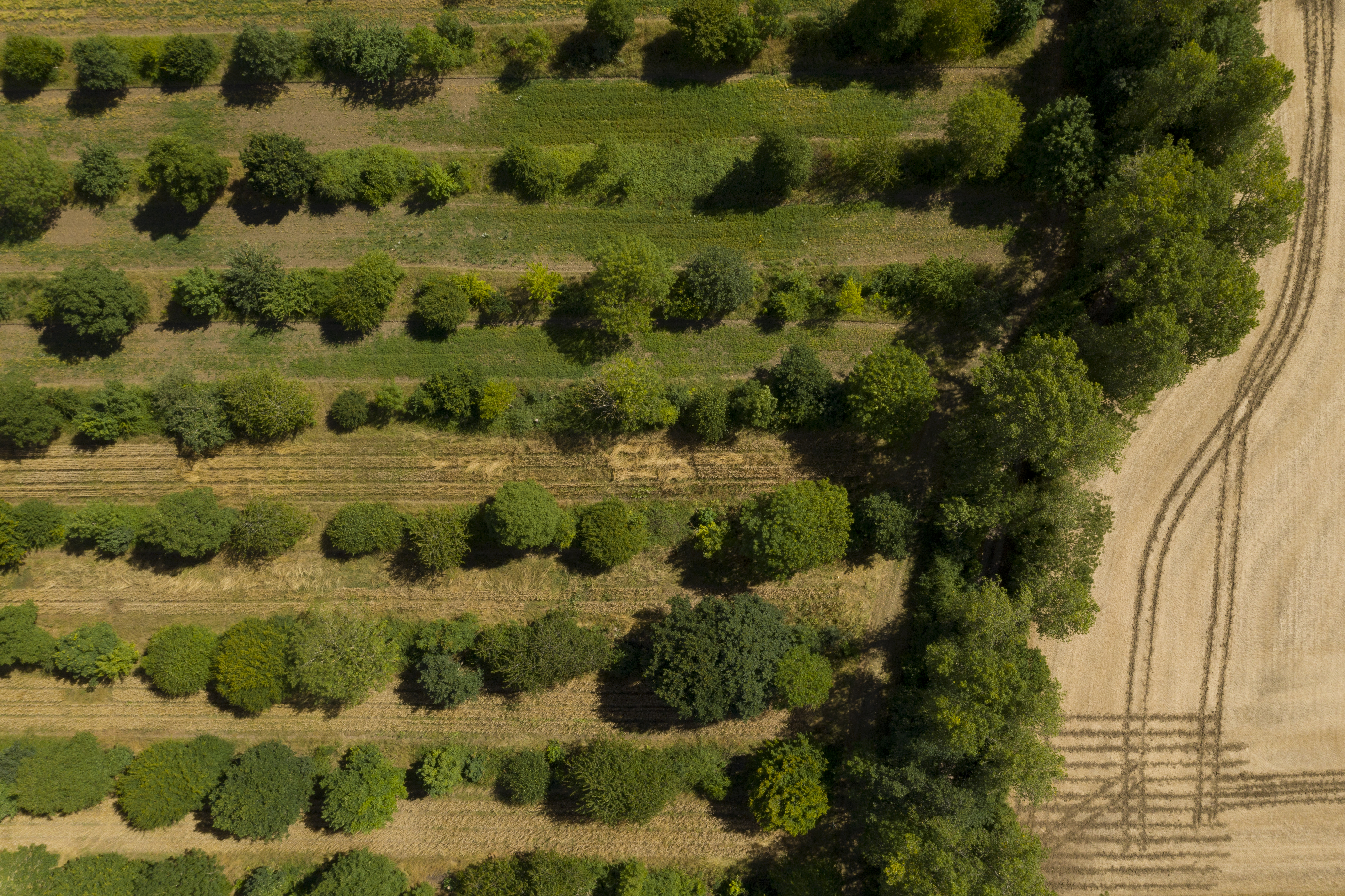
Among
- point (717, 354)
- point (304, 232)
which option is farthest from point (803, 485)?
point (304, 232)

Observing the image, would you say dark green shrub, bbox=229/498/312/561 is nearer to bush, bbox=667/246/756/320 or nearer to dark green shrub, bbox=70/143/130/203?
dark green shrub, bbox=70/143/130/203

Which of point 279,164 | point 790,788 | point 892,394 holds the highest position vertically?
point 279,164

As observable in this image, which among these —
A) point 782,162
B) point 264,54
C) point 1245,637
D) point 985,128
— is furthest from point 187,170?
point 1245,637

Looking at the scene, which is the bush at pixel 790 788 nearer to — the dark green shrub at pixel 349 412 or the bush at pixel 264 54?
the dark green shrub at pixel 349 412

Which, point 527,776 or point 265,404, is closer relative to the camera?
point 265,404

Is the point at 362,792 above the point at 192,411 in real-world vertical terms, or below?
below

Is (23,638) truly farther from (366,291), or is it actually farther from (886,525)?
(886,525)

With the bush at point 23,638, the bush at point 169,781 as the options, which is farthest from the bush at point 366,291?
the bush at point 169,781

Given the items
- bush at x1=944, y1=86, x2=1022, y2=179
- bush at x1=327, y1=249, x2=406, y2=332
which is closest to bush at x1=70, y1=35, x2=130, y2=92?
bush at x1=327, y1=249, x2=406, y2=332
